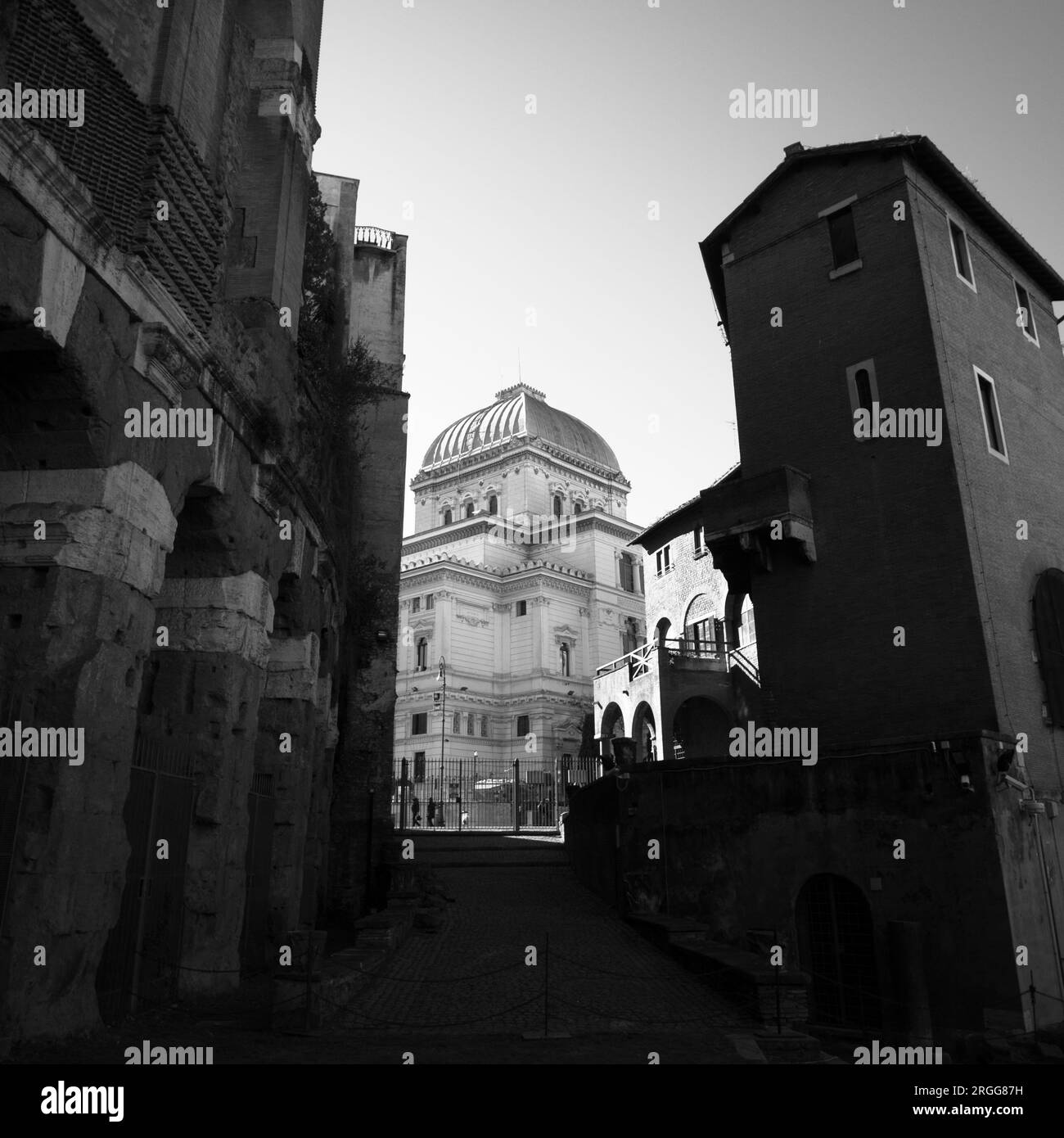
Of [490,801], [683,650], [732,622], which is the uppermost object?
[732,622]

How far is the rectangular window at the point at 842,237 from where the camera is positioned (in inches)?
792

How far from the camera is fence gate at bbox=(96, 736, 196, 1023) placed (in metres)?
8.98

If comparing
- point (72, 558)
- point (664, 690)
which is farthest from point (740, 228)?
point (72, 558)

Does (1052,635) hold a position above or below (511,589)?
below

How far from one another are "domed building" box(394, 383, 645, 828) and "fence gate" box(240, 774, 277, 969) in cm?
3166

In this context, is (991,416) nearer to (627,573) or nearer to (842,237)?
(842,237)

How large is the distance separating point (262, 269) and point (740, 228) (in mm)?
12696

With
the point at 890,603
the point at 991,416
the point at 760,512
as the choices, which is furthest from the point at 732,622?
the point at 890,603

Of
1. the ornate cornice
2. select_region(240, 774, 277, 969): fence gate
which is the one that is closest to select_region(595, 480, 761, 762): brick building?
select_region(240, 774, 277, 969): fence gate

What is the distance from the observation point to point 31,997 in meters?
7.14

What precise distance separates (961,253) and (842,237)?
2.51 m

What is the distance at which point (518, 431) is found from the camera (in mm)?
62875

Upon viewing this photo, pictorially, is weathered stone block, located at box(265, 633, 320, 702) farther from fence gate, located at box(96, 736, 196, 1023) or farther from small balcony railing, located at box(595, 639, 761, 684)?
small balcony railing, located at box(595, 639, 761, 684)

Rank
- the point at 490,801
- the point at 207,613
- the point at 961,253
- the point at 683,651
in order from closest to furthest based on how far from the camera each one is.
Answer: the point at 207,613 < the point at 961,253 < the point at 683,651 < the point at 490,801
